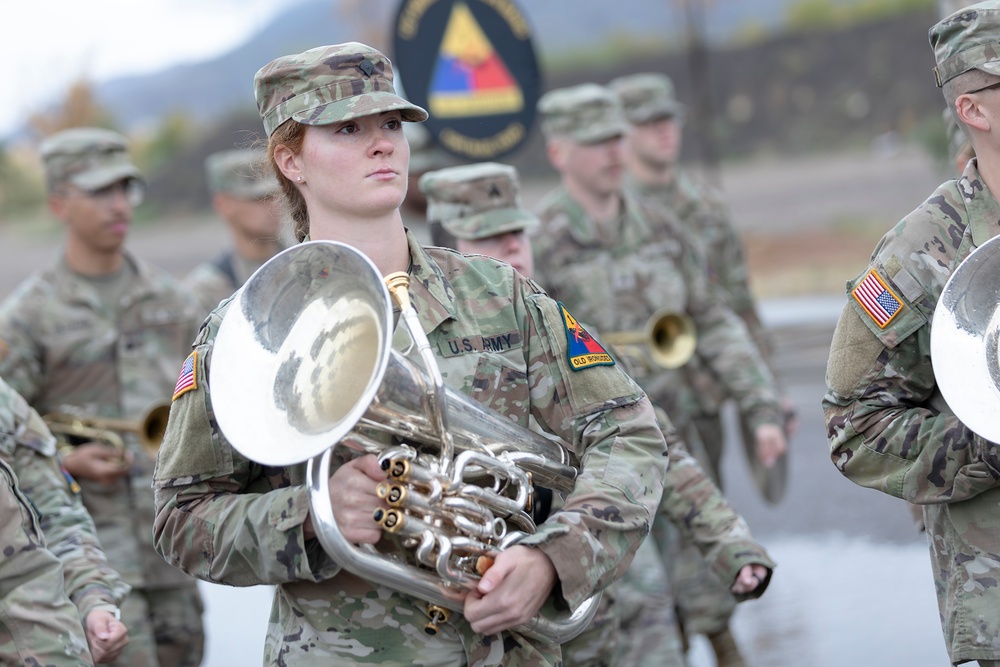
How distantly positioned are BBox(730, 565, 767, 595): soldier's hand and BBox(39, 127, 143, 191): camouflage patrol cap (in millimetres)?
3440

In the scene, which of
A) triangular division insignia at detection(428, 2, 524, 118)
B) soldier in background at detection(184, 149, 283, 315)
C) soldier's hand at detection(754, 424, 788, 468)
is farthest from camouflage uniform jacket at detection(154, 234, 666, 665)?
soldier in background at detection(184, 149, 283, 315)

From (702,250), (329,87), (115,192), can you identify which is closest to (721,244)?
(702,250)

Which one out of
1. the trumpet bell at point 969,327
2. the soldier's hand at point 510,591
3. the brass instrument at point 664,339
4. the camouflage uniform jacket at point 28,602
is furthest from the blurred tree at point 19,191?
the trumpet bell at point 969,327

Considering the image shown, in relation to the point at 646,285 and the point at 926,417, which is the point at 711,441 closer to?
the point at 646,285

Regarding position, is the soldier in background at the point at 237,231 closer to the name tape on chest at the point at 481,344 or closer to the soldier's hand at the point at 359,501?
the name tape on chest at the point at 481,344

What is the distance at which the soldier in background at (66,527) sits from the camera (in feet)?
13.7

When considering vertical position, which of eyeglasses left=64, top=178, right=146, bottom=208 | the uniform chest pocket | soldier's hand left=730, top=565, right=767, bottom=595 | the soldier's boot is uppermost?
eyeglasses left=64, top=178, right=146, bottom=208

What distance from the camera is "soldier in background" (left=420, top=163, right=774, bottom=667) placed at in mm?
4605

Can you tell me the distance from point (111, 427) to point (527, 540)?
3.48 metres

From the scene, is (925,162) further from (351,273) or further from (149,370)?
(351,273)

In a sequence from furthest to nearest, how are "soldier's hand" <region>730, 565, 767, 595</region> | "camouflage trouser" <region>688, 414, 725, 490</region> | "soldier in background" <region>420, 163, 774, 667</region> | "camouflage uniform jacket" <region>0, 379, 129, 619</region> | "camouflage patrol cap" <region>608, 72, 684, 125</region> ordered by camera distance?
"camouflage patrol cap" <region>608, 72, 684, 125</region>
"camouflage trouser" <region>688, 414, 725, 490</region>
"soldier in background" <region>420, 163, 774, 667</region>
"soldier's hand" <region>730, 565, 767, 595</region>
"camouflage uniform jacket" <region>0, 379, 129, 619</region>

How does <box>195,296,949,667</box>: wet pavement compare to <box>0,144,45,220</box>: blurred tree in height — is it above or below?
below

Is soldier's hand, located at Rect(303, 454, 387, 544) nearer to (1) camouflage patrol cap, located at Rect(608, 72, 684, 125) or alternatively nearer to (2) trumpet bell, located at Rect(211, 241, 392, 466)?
(2) trumpet bell, located at Rect(211, 241, 392, 466)

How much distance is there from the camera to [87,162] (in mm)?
6680
